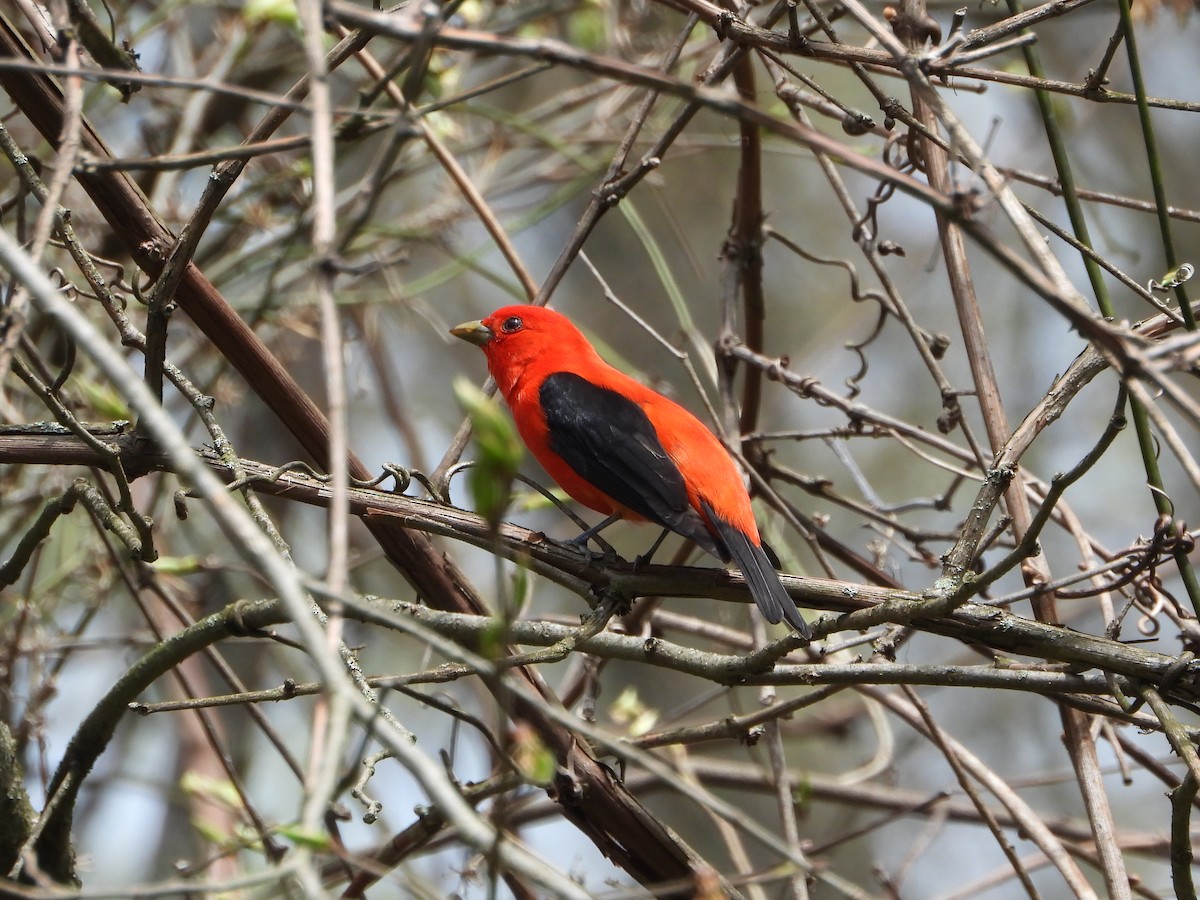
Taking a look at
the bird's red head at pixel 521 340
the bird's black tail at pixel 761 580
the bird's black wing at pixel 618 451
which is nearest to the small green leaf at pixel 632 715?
the bird's black wing at pixel 618 451

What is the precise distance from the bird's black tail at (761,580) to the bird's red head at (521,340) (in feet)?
4.83

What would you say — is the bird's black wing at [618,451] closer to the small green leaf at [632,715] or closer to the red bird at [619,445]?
the red bird at [619,445]

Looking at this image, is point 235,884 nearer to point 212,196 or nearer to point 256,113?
point 212,196

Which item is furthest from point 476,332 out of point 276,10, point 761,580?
point 761,580

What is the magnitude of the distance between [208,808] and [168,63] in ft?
12.8

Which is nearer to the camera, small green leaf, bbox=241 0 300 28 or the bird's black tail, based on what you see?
the bird's black tail

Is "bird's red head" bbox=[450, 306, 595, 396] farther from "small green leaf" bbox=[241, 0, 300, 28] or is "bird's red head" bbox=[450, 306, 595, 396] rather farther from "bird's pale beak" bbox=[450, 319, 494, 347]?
"small green leaf" bbox=[241, 0, 300, 28]

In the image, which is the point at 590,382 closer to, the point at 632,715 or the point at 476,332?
the point at 476,332

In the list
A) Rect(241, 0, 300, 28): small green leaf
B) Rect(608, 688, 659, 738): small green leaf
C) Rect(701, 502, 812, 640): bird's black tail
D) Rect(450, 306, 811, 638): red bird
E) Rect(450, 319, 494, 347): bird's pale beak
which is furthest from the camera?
Rect(450, 319, 494, 347): bird's pale beak

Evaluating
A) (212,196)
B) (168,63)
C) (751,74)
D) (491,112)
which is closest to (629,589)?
(212,196)

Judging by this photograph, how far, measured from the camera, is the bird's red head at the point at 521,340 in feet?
16.5

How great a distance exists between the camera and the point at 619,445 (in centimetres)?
420

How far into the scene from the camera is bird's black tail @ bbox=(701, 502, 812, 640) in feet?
9.96

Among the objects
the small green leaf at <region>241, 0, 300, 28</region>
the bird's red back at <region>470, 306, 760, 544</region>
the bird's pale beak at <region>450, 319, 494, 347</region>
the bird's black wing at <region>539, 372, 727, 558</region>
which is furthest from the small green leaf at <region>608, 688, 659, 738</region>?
the small green leaf at <region>241, 0, 300, 28</region>
